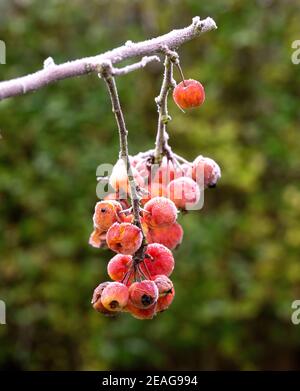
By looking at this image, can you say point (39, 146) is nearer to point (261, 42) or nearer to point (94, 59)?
point (261, 42)

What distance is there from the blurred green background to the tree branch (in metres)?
1.73

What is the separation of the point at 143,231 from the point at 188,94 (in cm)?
17

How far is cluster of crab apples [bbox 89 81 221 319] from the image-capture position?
0.65 m

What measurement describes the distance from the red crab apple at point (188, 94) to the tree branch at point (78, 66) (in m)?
0.09

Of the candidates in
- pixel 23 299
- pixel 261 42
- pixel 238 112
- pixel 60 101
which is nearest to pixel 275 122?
pixel 238 112

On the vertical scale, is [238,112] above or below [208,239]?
above

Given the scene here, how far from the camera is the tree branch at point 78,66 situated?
1.53ft

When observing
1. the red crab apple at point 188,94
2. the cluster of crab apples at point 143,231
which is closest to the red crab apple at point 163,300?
the cluster of crab apples at point 143,231

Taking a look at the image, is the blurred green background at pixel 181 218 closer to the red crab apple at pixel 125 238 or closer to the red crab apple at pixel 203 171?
the red crab apple at pixel 203 171

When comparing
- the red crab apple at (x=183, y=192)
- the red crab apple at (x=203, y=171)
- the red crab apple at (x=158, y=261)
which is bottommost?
the red crab apple at (x=158, y=261)

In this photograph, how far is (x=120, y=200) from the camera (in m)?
0.74

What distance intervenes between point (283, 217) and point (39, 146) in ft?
3.41

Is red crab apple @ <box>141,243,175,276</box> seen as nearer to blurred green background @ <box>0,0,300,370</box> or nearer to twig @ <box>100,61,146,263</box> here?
twig @ <box>100,61,146,263</box>

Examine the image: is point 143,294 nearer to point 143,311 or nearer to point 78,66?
point 143,311
